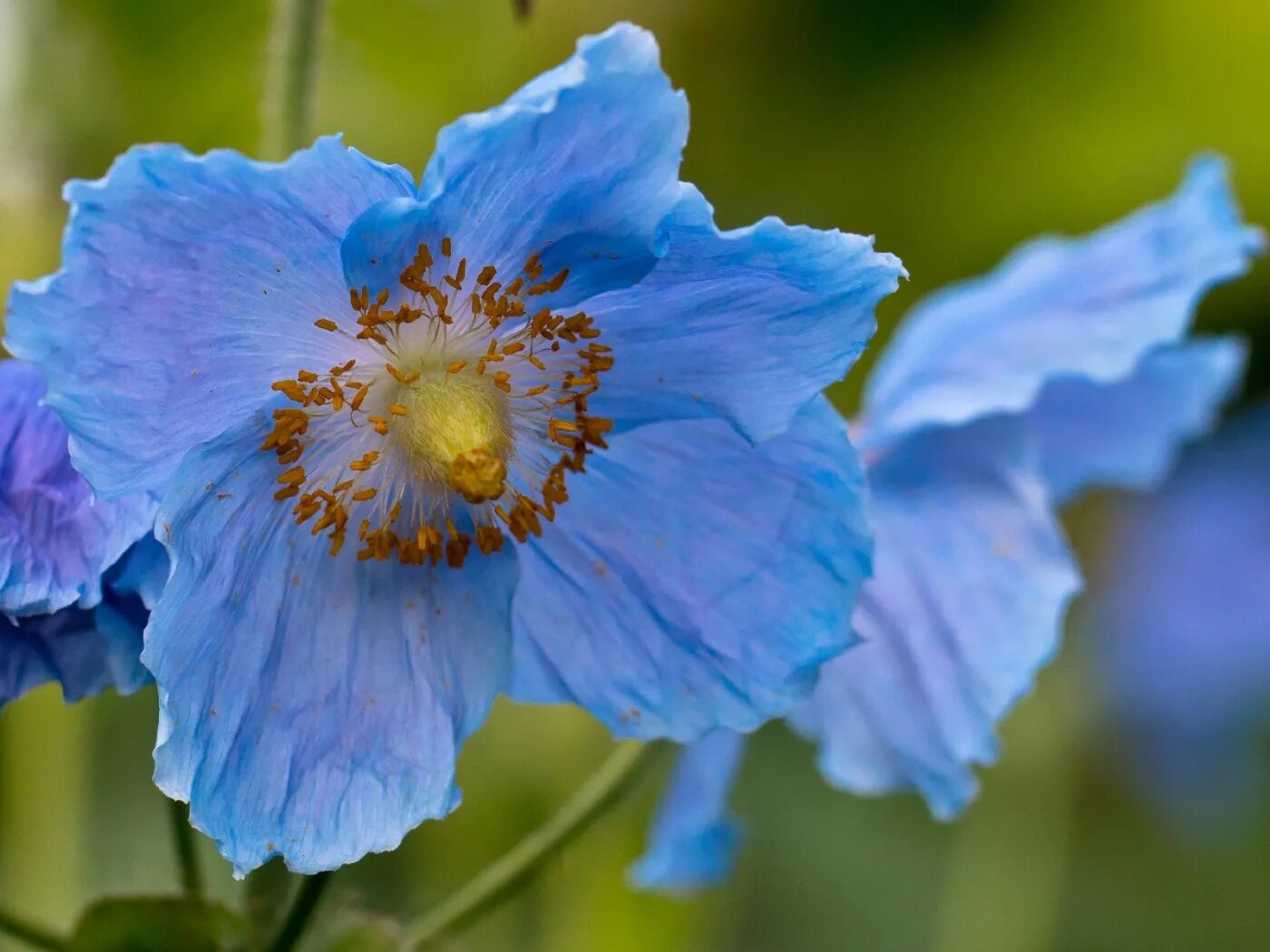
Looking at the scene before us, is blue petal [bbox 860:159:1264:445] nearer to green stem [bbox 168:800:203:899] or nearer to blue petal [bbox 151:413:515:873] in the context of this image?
blue petal [bbox 151:413:515:873]

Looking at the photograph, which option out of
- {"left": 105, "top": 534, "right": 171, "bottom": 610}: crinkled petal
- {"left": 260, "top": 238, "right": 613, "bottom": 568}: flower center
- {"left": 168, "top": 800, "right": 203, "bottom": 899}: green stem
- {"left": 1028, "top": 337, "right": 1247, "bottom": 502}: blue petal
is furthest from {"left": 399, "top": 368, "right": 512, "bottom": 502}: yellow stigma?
{"left": 1028, "top": 337, "right": 1247, "bottom": 502}: blue petal

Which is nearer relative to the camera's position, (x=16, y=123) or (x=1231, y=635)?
(x=16, y=123)

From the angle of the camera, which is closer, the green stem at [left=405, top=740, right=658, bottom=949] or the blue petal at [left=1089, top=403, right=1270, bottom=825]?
the green stem at [left=405, top=740, right=658, bottom=949]

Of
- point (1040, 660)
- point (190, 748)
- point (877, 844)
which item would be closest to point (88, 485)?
point (190, 748)

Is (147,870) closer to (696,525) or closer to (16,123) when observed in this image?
(16,123)

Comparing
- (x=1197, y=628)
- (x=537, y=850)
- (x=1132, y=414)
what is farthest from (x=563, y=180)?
(x=1197, y=628)
